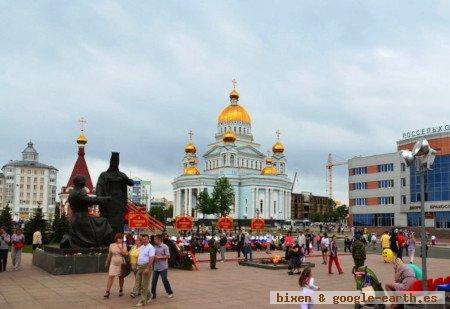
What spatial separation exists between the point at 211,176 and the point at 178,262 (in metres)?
75.9

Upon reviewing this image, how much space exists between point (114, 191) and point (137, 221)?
10319mm

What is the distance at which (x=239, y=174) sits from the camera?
325 feet

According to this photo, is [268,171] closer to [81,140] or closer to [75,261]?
[81,140]

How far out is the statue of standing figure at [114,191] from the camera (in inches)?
797

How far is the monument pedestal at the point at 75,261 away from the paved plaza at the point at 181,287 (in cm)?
46

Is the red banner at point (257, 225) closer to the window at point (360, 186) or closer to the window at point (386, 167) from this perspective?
the window at point (386, 167)

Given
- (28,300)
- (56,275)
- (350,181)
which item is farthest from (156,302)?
(350,181)

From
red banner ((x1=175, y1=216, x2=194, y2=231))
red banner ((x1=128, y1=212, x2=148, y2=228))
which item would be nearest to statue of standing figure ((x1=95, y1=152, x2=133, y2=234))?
red banner ((x1=128, y1=212, x2=148, y2=228))

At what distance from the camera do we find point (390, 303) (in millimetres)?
9570

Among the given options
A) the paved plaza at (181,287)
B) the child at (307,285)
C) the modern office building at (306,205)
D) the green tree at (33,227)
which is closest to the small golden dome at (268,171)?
the modern office building at (306,205)

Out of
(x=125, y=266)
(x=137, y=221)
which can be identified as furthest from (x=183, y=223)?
(x=125, y=266)

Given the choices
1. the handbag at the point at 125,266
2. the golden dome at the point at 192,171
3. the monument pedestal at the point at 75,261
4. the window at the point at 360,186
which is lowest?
the monument pedestal at the point at 75,261

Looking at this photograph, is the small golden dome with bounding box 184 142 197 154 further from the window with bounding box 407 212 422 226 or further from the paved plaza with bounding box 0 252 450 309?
the paved plaza with bounding box 0 252 450 309

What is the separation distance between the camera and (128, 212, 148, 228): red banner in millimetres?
30266
